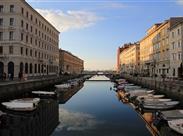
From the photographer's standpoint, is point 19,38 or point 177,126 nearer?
point 177,126

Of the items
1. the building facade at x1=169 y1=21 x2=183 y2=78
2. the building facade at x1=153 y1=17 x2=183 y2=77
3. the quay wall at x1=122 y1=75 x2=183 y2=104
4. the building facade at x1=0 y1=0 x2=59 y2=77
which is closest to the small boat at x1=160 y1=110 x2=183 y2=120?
the quay wall at x1=122 y1=75 x2=183 y2=104

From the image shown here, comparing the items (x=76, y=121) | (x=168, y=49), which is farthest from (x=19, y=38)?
(x=76, y=121)

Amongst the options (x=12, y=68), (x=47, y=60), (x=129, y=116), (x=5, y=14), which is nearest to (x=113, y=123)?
(x=129, y=116)

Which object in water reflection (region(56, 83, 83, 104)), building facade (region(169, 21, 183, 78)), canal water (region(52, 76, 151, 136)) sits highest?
building facade (region(169, 21, 183, 78))

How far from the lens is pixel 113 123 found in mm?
29234

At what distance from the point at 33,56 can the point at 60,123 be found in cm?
5727

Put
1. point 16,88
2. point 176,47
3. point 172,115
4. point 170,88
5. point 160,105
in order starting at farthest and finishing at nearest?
point 176,47 < point 170,88 < point 16,88 < point 160,105 < point 172,115

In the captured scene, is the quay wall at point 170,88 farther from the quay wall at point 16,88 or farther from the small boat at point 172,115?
the quay wall at point 16,88

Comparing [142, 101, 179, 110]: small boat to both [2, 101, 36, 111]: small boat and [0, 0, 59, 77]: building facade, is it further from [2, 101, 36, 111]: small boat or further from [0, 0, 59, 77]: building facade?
[0, 0, 59, 77]: building facade

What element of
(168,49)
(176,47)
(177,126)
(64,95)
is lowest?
(64,95)

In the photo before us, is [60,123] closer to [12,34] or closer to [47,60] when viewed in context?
[12,34]

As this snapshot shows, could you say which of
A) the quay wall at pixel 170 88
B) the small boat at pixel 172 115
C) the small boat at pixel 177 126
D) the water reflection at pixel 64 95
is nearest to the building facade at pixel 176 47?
the quay wall at pixel 170 88

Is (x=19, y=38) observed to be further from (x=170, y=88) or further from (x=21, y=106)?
(x=170, y=88)

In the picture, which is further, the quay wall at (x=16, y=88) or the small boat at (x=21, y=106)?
the quay wall at (x=16, y=88)
